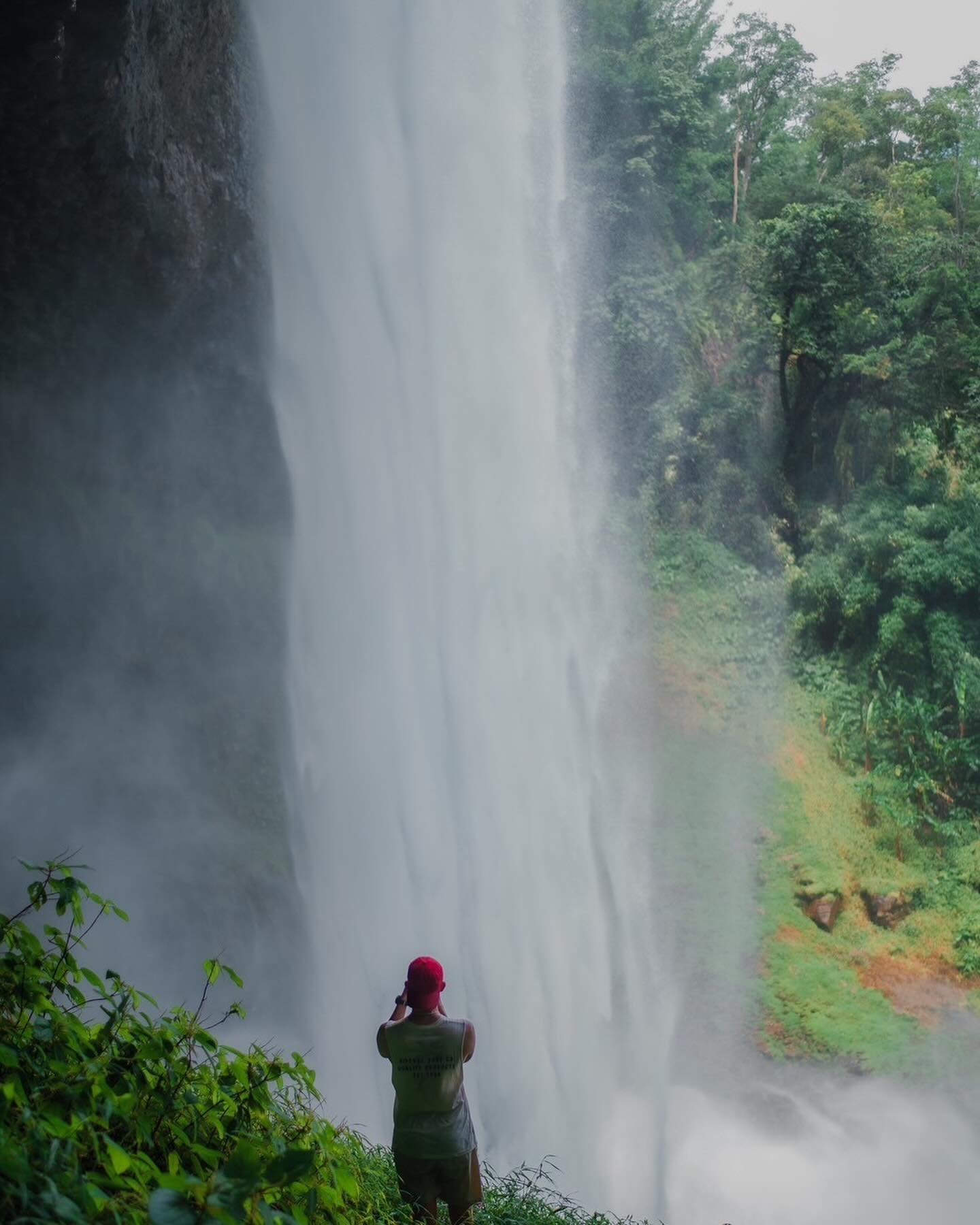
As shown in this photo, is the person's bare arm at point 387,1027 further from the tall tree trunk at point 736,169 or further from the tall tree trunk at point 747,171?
the tall tree trunk at point 747,171

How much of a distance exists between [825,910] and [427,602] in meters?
4.85

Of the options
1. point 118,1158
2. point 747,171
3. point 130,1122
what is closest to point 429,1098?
point 130,1122

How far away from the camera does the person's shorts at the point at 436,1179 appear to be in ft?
9.82

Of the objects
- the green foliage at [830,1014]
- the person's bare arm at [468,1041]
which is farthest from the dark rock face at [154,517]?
the person's bare arm at [468,1041]

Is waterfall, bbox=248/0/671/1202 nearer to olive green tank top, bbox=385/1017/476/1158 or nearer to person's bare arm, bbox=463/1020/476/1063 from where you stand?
olive green tank top, bbox=385/1017/476/1158

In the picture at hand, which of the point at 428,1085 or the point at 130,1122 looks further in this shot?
the point at 428,1085

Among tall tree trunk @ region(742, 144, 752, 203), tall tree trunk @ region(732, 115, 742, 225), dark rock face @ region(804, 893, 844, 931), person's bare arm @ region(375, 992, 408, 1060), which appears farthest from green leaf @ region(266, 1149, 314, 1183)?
tall tree trunk @ region(742, 144, 752, 203)

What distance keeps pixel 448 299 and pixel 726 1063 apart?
687 cm

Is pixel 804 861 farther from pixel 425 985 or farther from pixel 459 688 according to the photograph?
pixel 425 985

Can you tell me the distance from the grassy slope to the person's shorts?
677 cm

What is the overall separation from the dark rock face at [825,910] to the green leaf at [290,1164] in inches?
371

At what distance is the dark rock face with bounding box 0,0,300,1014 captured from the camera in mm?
7277

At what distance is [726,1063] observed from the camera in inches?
345

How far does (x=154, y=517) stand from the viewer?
8.15 m
